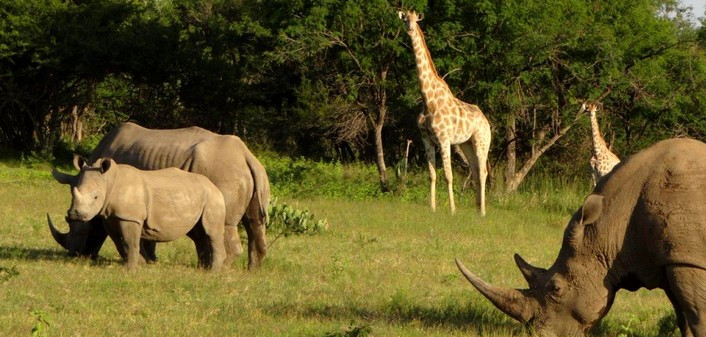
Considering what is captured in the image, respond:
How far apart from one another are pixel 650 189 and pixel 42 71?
24.9 metres

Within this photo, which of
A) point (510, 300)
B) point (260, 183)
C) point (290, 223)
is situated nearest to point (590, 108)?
point (290, 223)

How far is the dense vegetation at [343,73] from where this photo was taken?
80.2ft

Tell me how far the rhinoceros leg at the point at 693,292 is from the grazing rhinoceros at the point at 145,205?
542cm

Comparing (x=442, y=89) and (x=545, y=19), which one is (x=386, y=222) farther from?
(x=545, y=19)

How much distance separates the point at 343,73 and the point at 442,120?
4.58 meters

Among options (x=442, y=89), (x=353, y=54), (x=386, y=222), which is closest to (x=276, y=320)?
(x=386, y=222)

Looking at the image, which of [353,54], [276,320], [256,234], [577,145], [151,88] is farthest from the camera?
[151,88]

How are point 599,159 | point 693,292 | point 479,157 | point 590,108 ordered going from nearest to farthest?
point 693,292 < point 479,157 < point 599,159 < point 590,108

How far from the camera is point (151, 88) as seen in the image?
33156 mm

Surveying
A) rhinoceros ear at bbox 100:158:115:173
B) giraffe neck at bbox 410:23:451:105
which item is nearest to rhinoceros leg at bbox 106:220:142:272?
rhinoceros ear at bbox 100:158:115:173

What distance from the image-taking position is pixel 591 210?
26.6 feet

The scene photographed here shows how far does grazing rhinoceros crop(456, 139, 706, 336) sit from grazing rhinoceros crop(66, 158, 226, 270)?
414cm

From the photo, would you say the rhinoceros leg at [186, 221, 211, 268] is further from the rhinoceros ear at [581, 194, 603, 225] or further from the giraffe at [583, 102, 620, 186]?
the giraffe at [583, 102, 620, 186]

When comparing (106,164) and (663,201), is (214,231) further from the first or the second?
(663,201)
